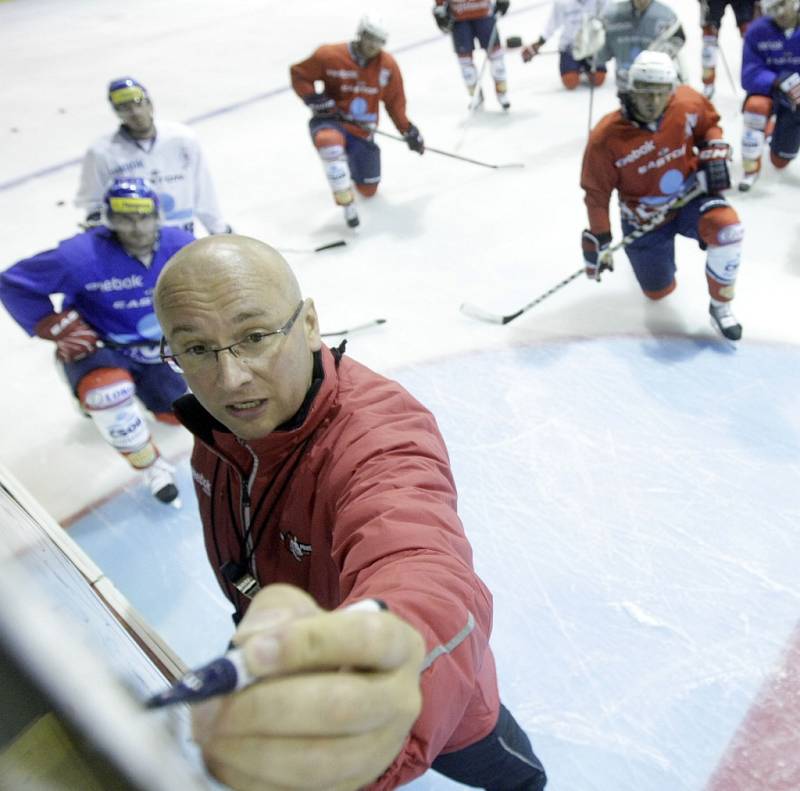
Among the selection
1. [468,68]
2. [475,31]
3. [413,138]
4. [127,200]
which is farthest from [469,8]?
[127,200]

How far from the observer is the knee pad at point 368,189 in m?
5.19

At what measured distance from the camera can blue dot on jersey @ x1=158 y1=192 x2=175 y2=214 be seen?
3.77 meters

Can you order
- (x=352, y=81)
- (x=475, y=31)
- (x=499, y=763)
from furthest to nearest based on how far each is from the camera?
(x=475, y=31), (x=352, y=81), (x=499, y=763)

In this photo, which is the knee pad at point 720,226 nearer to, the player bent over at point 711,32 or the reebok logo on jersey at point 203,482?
the reebok logo on jersey at point 203,482

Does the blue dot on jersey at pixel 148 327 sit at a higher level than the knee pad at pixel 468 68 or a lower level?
higher

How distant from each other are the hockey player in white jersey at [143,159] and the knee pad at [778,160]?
339cm

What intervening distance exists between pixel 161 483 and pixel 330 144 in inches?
108

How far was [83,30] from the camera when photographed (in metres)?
Answer: 12.7

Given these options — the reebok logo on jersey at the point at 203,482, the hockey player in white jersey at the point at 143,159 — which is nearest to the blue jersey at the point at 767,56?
the hockey player in white jersey at the point at 143,159

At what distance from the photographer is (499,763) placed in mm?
1475

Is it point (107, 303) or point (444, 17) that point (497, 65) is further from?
point (107, 303)

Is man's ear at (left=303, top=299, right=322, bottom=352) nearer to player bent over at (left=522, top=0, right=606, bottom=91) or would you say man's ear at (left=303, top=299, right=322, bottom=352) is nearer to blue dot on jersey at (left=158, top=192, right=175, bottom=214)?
blue dot on jersey at (left=158, top=192, right=175, bottom=214)

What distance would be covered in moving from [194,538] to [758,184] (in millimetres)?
3948

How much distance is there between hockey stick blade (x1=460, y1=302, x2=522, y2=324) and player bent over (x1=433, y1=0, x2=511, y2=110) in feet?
10.9
